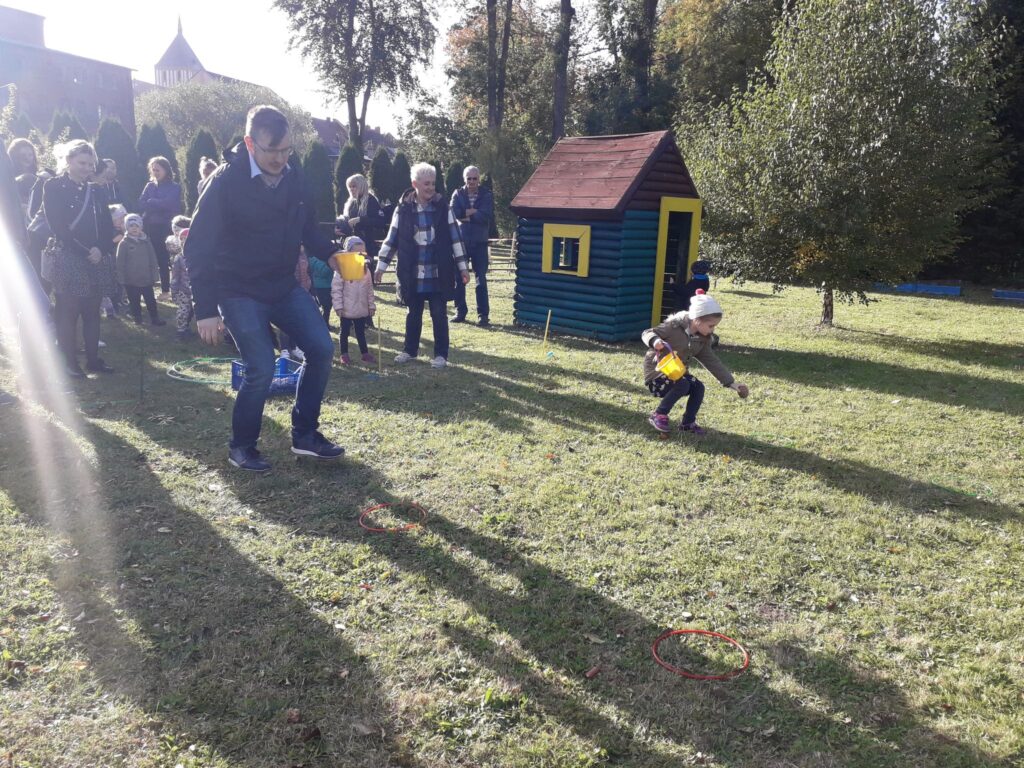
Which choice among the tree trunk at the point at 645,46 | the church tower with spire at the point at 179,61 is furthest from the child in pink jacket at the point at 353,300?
the church tower with spire at the point at 179,61

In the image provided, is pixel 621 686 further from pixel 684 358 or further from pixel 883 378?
pixel 883 378

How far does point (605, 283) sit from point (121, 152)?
20.0m

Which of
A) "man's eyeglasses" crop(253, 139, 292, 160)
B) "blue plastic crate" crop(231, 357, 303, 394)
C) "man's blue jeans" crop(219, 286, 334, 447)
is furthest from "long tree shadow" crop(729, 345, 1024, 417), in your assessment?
"man's eyeglasses" crop(253, 139, 292, 160)

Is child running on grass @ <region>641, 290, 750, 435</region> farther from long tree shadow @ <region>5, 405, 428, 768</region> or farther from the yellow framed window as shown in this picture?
the yellow framed window

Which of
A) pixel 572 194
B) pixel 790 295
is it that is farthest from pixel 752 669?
pixel 790 295

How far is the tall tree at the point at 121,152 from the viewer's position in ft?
74.8

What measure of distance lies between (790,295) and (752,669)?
52.3ft

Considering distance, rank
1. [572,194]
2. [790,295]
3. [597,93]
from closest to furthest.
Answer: [572,194] → [790,295] → [597,93]

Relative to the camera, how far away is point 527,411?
20.9 ft

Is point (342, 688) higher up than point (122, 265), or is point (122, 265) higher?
point (122, 265)

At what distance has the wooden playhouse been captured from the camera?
956cm

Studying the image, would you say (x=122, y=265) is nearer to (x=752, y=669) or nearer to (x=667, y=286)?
(x=667, y=286)

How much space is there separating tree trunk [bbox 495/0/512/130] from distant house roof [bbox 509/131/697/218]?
22.4m

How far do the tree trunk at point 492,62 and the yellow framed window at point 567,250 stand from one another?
23790 millimetres
